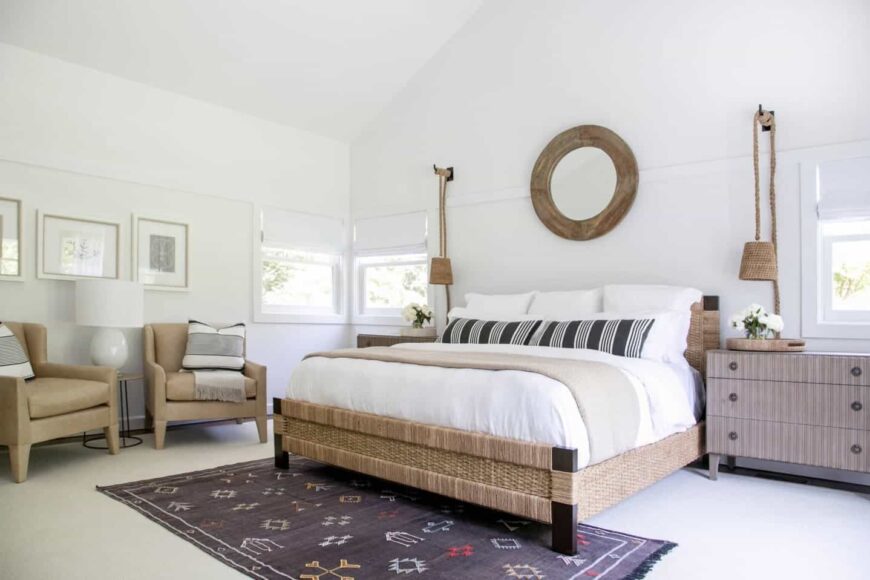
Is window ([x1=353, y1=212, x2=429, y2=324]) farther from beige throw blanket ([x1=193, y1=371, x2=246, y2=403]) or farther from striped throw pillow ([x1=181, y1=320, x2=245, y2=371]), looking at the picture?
beige throw blanket ([x1=193, y1=371, x2=246, y2=403])

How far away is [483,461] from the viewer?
2807mm

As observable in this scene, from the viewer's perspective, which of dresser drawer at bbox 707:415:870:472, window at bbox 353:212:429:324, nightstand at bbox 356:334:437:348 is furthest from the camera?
window at bbox 353:212:429:324

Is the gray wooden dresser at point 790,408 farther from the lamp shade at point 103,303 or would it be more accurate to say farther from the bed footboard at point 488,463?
the lamp shade at point 103,303

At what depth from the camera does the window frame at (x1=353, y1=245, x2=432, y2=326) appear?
20.4 feet

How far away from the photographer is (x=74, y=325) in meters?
4.80

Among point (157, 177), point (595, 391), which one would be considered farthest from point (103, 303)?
point (595, 391)

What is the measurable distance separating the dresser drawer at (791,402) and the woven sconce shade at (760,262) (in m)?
0.73

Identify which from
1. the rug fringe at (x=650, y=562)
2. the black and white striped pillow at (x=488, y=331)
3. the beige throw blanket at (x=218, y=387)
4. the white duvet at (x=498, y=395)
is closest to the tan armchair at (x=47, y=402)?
the beige throw blanket at (x=218, y=387)

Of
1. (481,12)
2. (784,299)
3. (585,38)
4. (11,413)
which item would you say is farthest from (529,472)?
(481,12)

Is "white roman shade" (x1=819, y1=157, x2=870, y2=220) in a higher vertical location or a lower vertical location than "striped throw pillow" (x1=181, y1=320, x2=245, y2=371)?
higher

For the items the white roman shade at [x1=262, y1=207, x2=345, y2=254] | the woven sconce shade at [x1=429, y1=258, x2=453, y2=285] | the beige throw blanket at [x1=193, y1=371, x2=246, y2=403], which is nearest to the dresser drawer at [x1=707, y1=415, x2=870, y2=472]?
the woven sconce shade at [x1=429, y1=258, x2=453, y2=285]

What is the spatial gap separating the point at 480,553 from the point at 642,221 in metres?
2.98

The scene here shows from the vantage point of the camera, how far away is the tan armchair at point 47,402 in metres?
3.57

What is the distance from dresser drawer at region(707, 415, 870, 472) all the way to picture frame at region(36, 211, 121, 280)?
4.44 m
